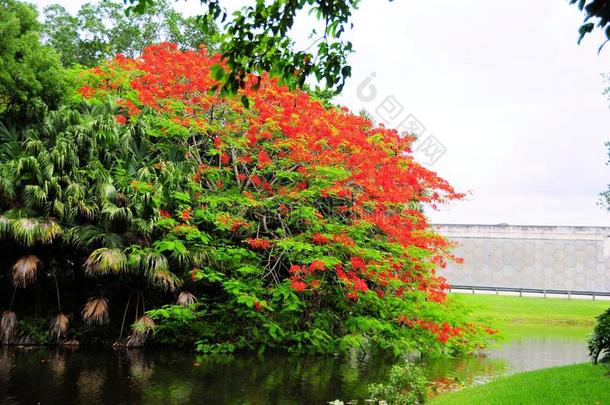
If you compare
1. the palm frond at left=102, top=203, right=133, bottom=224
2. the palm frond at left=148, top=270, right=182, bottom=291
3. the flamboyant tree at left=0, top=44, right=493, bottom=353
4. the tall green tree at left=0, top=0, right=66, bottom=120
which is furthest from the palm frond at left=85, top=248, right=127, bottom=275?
the tall green tree at left=0, top=0, right=66, bottom=120

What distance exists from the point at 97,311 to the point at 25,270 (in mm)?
1893

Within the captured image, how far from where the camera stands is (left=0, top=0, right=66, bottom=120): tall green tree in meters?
14.0

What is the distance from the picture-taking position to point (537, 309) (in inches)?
1160

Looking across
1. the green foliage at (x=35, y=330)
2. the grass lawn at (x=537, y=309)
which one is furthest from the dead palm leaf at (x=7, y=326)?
the grass lawn at (x=537, y=309)

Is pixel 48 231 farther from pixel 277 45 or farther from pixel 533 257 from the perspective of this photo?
pixel 533 257

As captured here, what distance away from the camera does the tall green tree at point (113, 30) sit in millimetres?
27312

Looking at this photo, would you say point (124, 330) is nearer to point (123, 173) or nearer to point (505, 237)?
point (123, 173)

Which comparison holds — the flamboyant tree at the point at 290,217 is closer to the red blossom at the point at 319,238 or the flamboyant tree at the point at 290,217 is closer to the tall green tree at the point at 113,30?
the red blossom at the point at 319,238

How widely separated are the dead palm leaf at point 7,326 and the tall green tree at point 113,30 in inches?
634

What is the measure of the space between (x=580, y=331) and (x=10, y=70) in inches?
897

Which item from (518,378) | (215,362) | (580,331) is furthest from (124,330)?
(580,331)

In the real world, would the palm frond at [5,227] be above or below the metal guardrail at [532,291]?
below

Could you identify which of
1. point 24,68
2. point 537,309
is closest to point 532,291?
point 537,309

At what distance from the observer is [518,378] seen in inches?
371
